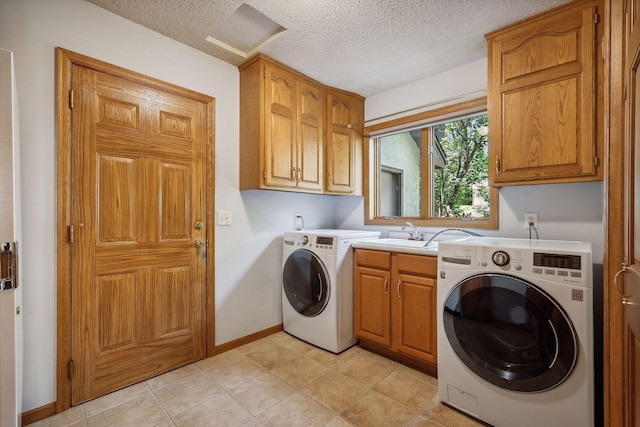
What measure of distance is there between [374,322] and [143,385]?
161cm

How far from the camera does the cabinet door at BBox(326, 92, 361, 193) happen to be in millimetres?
2730

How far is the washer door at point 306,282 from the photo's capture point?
7.61 ft

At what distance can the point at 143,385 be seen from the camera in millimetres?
1855

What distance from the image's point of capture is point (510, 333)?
1411 mm

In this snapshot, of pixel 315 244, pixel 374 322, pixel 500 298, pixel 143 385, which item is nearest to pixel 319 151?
pixel 315 244

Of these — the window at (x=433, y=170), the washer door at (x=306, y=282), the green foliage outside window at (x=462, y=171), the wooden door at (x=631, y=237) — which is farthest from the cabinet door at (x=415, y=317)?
the wooden door at (x=631, y=237)

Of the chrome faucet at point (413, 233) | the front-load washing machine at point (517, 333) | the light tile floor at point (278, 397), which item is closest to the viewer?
the front-load washing machine at point (517, 333)

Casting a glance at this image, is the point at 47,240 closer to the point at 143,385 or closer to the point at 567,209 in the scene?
the point at 143,385

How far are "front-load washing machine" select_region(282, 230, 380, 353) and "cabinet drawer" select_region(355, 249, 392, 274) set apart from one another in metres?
0.08

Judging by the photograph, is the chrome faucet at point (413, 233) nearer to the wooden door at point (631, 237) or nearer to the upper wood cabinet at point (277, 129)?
the upper wood cabinet at point (277, 129)

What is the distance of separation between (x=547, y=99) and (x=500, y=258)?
100cm

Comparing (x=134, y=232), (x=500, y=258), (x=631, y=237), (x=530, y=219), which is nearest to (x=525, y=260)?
(x=500, y=258)

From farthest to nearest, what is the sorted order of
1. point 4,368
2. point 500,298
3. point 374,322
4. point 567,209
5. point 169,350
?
1. point 374,322
2. point 169,350
3. point 567,209
4. point 500,298
5. point 4,368

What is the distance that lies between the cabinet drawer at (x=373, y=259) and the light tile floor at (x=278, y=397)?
0.71 m
